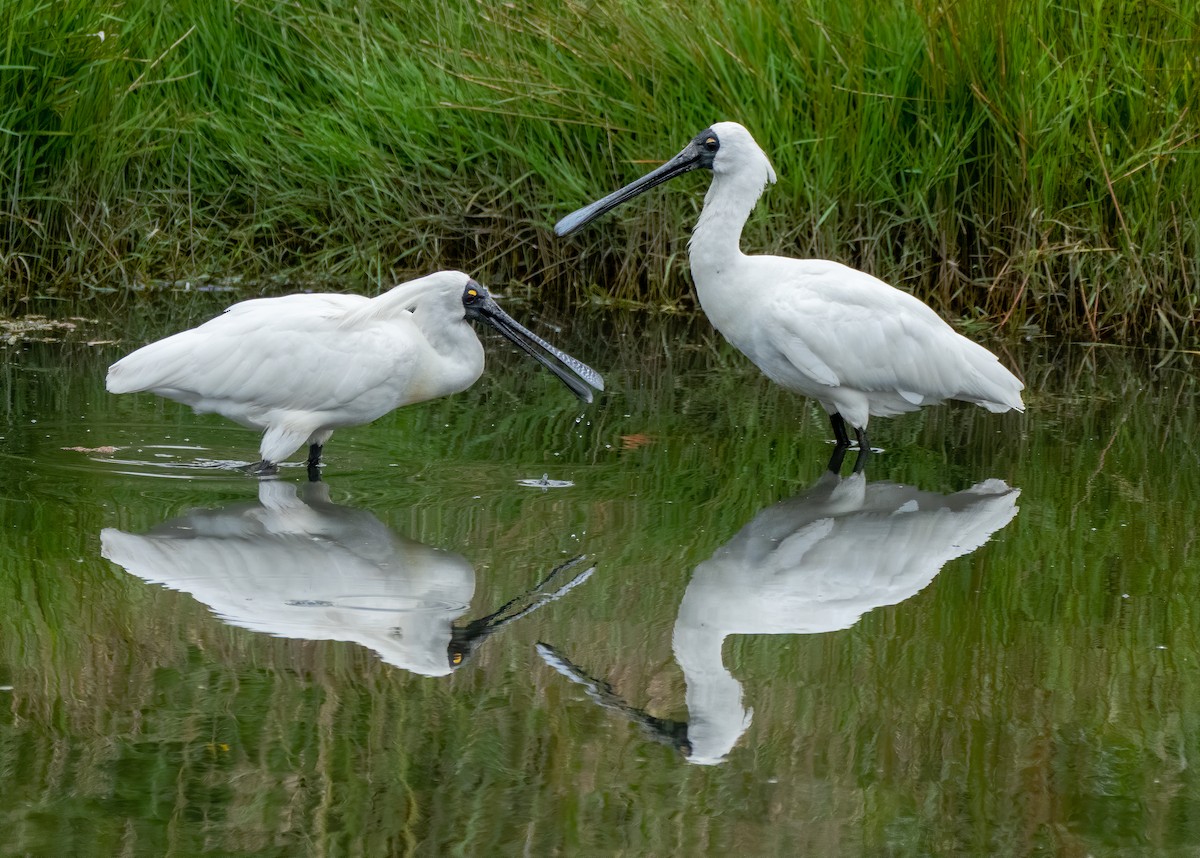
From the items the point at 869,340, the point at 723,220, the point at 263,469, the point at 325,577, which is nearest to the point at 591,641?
the point at 325,577

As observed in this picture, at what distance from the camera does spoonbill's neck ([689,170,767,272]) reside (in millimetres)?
8250

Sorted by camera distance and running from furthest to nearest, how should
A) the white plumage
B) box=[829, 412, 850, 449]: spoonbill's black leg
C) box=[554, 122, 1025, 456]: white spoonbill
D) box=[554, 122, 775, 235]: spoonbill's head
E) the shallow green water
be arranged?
box=[554, 122, 775, 235]: spoonbill's head → box=[829, 412, 850, 449]: spoonbill's black leg → box=[554, 122, 1025, 456]: white spoonbill → the white plumage → the shallow green water

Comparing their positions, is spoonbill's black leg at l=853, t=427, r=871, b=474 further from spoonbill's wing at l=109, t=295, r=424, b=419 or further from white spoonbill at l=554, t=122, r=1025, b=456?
spoonbill's wing at l=109, t=295, r=424, b=419

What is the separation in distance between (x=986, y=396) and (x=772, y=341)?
1103 millimetres

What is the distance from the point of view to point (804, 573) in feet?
20.0

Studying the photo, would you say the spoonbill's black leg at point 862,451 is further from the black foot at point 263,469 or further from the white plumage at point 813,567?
the black foot at point 263,469

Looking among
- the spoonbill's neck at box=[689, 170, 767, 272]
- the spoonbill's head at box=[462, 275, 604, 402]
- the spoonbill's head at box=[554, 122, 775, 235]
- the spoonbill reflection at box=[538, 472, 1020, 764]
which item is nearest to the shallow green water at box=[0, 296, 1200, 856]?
the spoonbill reflection at box=[538, 472, 1020, 764]

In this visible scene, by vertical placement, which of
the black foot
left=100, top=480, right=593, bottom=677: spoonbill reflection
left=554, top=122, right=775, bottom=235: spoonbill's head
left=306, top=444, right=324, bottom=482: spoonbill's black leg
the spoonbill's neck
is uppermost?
left=554, top=122, right=775, bottom=235: spoonbill's head

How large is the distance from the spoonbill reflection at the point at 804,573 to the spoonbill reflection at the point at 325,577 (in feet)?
1.28

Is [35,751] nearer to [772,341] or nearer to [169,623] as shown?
[169,623]

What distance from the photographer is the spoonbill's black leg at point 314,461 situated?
24.2 feet

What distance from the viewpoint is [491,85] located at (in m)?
11.3

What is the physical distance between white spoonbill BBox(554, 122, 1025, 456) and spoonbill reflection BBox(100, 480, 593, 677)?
2.21 meters

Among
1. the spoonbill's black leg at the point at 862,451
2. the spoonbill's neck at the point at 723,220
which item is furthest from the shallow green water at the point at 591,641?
the spoonbill's neck at the point at 723,220
